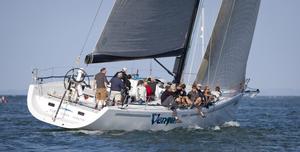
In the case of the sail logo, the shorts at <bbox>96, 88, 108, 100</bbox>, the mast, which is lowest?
the sail logo

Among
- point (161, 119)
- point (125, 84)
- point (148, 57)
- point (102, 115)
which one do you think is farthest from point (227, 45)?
point (102, 115)

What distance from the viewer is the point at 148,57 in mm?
26531

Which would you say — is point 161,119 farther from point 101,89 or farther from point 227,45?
point 227,45

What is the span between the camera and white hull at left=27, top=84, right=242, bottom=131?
23531 millimetres

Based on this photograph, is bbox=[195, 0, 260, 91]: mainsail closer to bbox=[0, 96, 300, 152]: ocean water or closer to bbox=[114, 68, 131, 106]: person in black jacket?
bbox=[0, 96, 300, 152]: ocean water

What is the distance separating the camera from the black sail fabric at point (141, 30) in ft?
84.9

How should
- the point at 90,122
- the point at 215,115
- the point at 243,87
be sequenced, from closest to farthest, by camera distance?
1. the point at 90,122
2. the point at 215,115
3. the point at 243,87

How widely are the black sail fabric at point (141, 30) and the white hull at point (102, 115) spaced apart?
2.10 meters

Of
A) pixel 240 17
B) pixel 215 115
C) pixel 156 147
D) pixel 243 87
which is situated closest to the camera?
pixel 156 147

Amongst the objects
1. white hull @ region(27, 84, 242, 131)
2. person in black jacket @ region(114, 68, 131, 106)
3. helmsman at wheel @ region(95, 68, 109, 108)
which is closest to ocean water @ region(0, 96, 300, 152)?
white hull @ region(27, 84, 242, 131)

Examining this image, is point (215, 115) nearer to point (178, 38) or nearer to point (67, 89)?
point (178, 38)

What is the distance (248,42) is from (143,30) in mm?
7080

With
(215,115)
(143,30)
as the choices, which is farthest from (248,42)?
(143,30)

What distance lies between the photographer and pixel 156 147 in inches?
840
